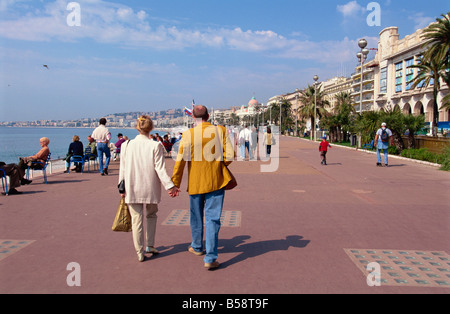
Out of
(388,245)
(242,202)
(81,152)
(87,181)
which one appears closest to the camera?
(388,245)

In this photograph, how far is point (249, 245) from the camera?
5.15m

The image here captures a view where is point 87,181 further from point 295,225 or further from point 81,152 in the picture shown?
point 295,225

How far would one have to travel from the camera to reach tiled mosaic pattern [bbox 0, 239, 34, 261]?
466cm

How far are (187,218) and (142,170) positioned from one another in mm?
2279

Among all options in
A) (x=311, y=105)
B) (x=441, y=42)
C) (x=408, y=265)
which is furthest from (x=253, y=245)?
(x=311, y=105)

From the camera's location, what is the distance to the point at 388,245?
519 centimetres

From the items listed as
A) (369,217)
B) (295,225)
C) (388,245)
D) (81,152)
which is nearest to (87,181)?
(81,152)

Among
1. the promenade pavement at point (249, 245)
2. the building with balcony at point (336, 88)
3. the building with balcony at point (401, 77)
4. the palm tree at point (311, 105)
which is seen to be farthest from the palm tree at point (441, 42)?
the building with balcony at point (336, 88)

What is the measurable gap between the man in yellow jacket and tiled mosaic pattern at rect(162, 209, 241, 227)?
5.63 ft

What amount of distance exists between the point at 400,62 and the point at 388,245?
56.0 m

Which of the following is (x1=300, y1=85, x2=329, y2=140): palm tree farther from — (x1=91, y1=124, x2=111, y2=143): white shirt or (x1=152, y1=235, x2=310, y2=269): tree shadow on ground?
(x1=152, y1=235, x2=310, y2=269): tree shadow on ground

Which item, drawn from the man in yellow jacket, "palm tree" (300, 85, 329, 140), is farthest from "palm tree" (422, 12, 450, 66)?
"palm tree" (300, 85, 329, 140)

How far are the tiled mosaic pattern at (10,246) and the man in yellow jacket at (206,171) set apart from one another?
222 cm

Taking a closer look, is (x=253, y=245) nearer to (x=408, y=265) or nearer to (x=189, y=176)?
(x=189, y=176)
